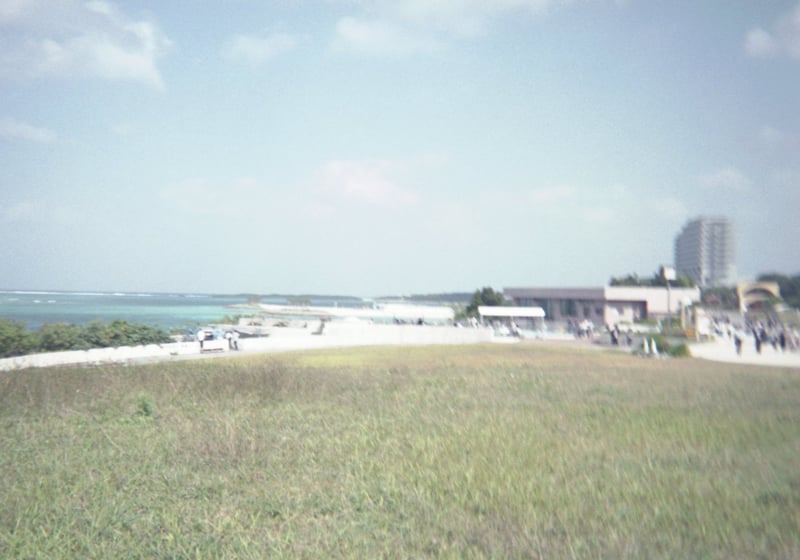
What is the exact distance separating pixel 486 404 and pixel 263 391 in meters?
4.48

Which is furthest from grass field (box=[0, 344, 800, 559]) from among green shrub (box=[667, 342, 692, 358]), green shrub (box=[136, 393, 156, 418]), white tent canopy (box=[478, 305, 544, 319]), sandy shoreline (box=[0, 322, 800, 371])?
white tent canopy (box=[478, 305, 544, 319])

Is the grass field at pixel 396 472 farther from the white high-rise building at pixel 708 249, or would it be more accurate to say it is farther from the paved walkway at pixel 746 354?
the white high-rise building at pixel 708 249

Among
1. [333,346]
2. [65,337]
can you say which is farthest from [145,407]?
[333,346]

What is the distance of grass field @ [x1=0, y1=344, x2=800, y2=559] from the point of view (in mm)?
4918

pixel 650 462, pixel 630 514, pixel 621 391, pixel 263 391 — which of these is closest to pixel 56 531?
pixel 630 514

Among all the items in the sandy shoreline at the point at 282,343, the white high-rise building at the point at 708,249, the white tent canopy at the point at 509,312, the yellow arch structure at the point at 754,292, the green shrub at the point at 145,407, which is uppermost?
the white high-rise building at the point at 708,249

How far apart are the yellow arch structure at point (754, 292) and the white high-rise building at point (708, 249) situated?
17.6 inches

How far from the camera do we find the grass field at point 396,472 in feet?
16.1

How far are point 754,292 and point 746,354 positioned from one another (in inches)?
108

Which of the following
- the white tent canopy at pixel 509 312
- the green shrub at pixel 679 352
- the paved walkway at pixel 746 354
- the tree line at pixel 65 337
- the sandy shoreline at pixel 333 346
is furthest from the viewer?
the white tent canopy at pixel 509 312

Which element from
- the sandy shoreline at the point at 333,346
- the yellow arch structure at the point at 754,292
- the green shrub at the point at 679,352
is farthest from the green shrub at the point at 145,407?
the green shrub at the point at 679,352

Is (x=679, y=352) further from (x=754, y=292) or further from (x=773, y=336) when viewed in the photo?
(x=773, y=336)

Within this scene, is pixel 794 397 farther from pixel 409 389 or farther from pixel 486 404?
pixel 409 389

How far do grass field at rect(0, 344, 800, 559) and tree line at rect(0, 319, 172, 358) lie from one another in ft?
36.9
